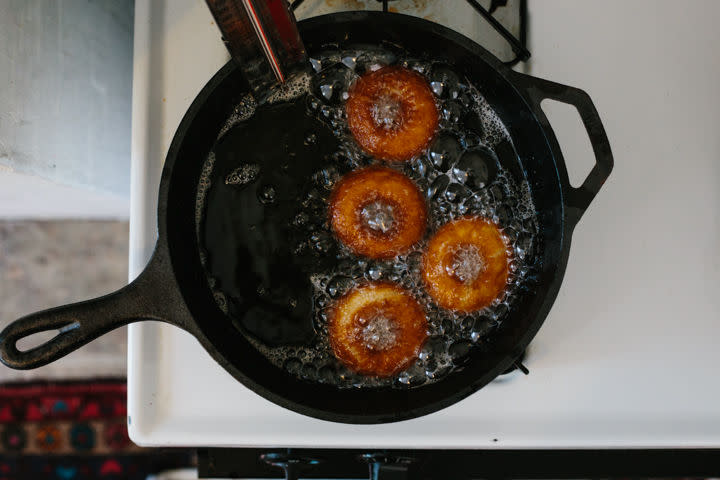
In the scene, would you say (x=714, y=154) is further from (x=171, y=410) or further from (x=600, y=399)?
(x=171, y=410)

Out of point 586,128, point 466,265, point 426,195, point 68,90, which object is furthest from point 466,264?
point 68,90

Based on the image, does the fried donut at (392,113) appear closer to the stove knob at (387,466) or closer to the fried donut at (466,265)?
the fried donut at (466,265)

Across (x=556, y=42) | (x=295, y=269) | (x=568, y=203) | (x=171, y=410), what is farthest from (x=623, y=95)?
(x=171, y=410)

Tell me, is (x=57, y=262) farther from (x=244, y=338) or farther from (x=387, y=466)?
(x=387, y=466)

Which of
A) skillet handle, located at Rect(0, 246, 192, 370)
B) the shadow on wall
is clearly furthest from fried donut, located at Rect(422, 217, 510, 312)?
the shadow on wall

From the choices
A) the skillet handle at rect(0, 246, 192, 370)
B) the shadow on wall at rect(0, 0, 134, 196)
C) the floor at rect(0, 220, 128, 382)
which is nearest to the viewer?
the skillet handle at rect(0, 246, 192, 370)

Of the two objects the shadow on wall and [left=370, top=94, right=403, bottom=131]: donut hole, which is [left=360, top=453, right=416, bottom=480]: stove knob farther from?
the shadow on wall
